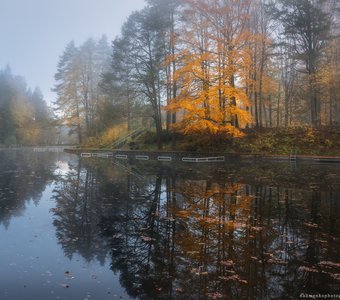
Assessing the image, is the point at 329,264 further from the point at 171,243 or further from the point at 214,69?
the point at 214,69

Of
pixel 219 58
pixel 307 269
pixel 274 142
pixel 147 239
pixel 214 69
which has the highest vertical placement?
pixel 219 58

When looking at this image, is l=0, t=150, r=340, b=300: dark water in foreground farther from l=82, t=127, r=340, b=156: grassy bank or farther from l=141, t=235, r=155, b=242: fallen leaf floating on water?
l=82, t=127, r=340, b=156: grassy bank

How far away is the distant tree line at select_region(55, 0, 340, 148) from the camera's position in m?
26.8

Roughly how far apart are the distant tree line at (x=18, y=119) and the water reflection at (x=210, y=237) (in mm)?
55210

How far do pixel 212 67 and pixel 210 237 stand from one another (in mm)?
22401

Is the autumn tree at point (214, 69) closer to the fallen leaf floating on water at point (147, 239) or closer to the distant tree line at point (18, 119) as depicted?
the fallen leaf floating on water at point (147, 239)

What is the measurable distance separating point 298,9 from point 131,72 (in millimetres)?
19169

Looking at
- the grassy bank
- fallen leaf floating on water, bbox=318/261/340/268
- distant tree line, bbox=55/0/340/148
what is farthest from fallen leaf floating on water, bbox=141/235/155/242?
the grassy bank

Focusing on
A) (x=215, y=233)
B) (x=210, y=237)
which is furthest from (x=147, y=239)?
(x=215, y=233)

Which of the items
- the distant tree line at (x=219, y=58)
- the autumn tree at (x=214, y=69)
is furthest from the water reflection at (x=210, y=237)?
the distant tree line at (x=219, y=58)

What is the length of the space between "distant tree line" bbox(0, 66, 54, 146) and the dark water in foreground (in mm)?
55188

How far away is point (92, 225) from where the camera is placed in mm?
8258

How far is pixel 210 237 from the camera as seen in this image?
278 inches

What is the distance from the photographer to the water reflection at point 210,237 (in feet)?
16.3
